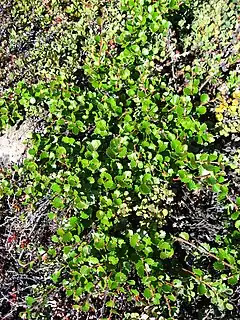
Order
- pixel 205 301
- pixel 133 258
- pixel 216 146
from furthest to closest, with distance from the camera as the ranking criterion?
1. pixel 216 146
2. pixel 205 301
3. pixel 133 258

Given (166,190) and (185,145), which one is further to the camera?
(166,190)

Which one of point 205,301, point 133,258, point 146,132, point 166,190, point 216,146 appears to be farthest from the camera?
point 216,146

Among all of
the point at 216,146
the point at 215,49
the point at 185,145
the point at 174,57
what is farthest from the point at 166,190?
the point at 215,49

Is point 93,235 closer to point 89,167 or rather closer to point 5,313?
point 89,167

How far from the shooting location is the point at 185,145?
1988 millimetres

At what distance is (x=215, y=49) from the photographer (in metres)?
2.87

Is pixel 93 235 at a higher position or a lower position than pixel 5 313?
higher

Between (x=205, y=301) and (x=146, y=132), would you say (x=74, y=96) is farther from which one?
(x=205, y=301)

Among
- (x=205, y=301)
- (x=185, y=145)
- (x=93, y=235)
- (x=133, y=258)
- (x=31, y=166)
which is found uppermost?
(x=31, y=166)

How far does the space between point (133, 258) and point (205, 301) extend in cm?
74

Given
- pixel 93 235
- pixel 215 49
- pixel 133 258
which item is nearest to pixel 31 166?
pixel 93 235

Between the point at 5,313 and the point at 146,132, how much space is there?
129 centimetres

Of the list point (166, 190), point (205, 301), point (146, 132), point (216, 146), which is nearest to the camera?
point (146, 132)

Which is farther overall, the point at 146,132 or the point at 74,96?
the point at 74,96
